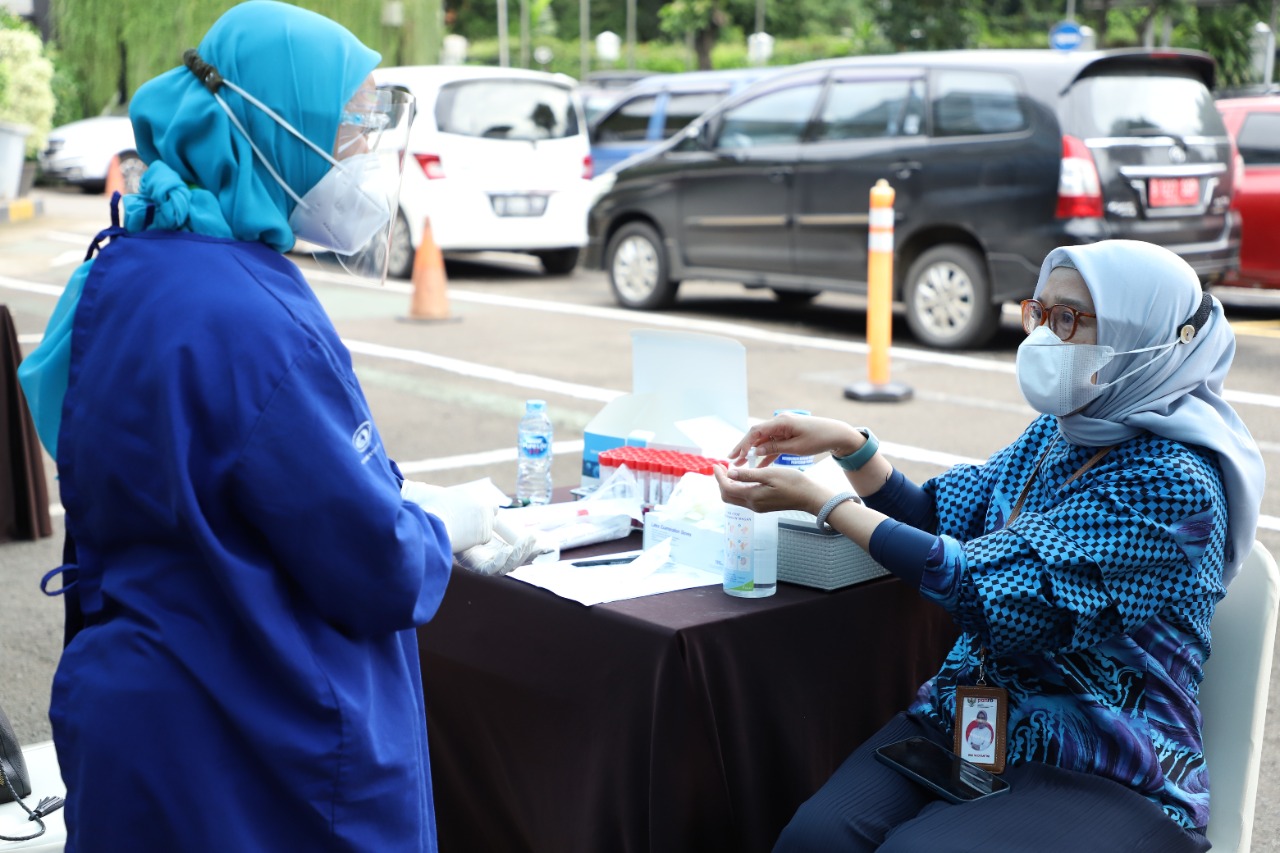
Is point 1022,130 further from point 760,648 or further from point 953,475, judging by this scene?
point 760,648

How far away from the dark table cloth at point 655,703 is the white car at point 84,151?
891 inches

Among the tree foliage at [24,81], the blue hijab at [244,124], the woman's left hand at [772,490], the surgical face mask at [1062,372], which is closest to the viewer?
the blue hijab at [244,124]

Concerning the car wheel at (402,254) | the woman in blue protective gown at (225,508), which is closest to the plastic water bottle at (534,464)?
the woman in blue protective gown at (225,508)

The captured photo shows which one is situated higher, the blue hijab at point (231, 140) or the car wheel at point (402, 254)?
the blue hijab at point (231, 140)

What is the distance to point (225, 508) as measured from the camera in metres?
1.82

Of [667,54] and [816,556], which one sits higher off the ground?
[667,54]

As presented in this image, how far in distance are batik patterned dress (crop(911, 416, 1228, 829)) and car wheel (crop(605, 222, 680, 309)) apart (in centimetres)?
898

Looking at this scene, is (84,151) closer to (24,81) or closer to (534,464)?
(24,81)

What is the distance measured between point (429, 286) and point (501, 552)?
8.76 metres

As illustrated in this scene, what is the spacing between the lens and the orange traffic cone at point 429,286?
35.8 feet

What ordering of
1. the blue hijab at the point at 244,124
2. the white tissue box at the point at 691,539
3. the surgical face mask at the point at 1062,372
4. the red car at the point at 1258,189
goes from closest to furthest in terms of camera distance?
1. the blue hijab at the point at 244,124
2. the surgical face mask at the point at 1062,372
3. the white tissue box at the point at 691,539
4. the red car at the point at 1258,189

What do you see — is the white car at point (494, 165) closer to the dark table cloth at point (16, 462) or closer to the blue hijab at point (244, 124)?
the dark table cloth at point (16, 462)

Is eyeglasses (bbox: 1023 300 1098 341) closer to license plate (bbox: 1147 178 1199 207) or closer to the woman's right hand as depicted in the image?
the woman's right hand

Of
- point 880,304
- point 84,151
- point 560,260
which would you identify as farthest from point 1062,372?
point 84,151
